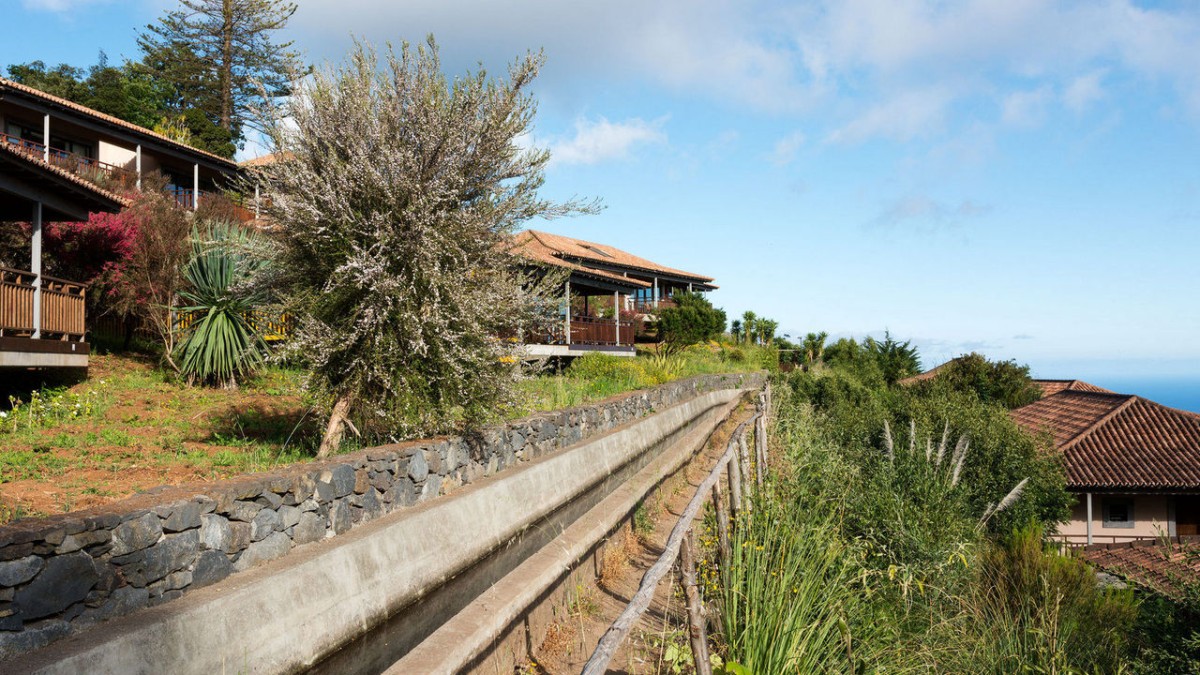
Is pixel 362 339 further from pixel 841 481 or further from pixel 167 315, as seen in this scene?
pixel 167 315

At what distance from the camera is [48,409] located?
445 inches

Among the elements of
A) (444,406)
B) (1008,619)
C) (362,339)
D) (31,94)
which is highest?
(31,94)

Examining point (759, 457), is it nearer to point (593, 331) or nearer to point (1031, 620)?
point (1031, 620)

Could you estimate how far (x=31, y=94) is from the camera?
2791 centimetres

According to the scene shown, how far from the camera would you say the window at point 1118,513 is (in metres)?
34.0

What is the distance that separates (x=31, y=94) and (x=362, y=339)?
28039mm

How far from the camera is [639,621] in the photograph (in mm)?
6094

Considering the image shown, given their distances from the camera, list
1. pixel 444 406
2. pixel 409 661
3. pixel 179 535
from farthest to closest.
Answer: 1. pixel 444 406
2. pixel 409 661
3. pixel 179 535

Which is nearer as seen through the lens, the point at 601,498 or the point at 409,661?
the point at 409,661

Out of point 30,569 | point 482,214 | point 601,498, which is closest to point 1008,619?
point 601,498

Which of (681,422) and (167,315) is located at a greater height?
(167,315)

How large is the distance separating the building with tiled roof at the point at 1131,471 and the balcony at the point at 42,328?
32.6 meters

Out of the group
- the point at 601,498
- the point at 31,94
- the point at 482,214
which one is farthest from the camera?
the point at 31,94

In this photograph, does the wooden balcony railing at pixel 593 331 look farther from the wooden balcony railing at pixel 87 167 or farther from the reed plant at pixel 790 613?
the reed plant at pixel 790 613
